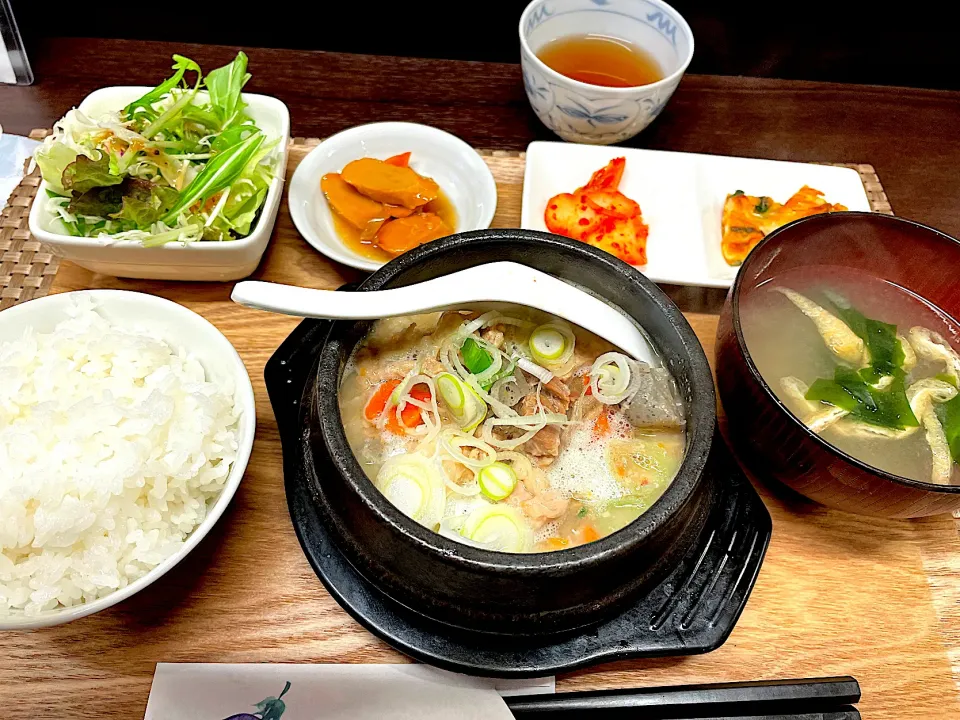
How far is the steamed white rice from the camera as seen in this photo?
1123mm

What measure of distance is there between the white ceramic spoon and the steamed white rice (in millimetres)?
250

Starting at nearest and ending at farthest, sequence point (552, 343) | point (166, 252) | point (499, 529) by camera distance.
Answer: point (499, 529), point (552, 343), point (166, 252)

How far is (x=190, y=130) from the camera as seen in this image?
183 centimetres

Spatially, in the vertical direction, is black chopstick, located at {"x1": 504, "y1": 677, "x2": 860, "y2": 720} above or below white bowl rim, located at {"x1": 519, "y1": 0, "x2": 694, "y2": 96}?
below

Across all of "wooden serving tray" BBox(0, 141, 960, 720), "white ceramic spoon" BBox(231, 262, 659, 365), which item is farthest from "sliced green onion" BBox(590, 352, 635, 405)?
"wooden serving tray" BBox(0, 141, 960, 720)

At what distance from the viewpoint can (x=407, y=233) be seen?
1.81 metres

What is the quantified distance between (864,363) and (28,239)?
77.0 inches

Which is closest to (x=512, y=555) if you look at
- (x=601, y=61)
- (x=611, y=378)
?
(x=611, y=378)

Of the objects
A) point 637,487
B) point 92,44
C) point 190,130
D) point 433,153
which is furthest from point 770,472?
point 92,44

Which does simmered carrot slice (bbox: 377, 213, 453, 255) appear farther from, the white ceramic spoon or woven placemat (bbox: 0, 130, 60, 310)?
woven placemat (bbox: 0, 130, 60, 310)

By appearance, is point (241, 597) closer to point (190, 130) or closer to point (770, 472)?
point (770, 472)

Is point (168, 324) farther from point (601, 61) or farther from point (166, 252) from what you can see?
point (601, 61)

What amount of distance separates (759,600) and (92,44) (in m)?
2.67

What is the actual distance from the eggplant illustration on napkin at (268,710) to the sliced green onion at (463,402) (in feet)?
1.76
